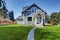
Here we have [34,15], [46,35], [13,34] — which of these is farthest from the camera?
[34,15]

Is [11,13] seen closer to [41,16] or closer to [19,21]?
[19,21]

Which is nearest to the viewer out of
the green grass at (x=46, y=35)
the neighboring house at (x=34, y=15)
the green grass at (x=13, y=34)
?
the green grass at (x=13, y=34)

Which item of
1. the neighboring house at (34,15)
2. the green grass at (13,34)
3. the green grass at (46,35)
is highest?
the neighboring house at (34,15)

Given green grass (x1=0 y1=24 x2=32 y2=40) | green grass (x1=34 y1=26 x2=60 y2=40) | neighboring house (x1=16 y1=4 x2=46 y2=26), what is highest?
neighboring house (x1=16 y1=4 x2=46 y2=26)

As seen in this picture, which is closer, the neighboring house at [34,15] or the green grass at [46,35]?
the green grass at [46,35]

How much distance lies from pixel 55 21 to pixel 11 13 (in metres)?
54.1

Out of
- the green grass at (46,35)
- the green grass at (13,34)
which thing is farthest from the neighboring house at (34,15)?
the green grass at (46,35)

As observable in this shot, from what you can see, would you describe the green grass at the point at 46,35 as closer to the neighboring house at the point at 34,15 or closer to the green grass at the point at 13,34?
the green grass at the point at 13,34

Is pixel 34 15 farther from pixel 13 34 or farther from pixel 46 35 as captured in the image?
pixel 46 35

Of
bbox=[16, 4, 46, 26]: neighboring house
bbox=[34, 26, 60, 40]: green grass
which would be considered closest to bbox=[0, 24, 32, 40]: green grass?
bbox=[34, 26, 60, 40]: green grass

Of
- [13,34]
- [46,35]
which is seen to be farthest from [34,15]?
[46,35]

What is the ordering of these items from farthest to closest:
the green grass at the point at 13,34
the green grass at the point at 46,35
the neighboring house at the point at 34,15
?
the neighboring house at the point at 34,15
the green grass at the point at 46,35
the green grass at the point at 13,34

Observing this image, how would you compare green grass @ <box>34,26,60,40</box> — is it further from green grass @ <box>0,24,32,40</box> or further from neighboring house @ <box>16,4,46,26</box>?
neighboring house @ <box>16,4,46,26</box>

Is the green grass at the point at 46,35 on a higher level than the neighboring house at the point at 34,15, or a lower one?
lower
